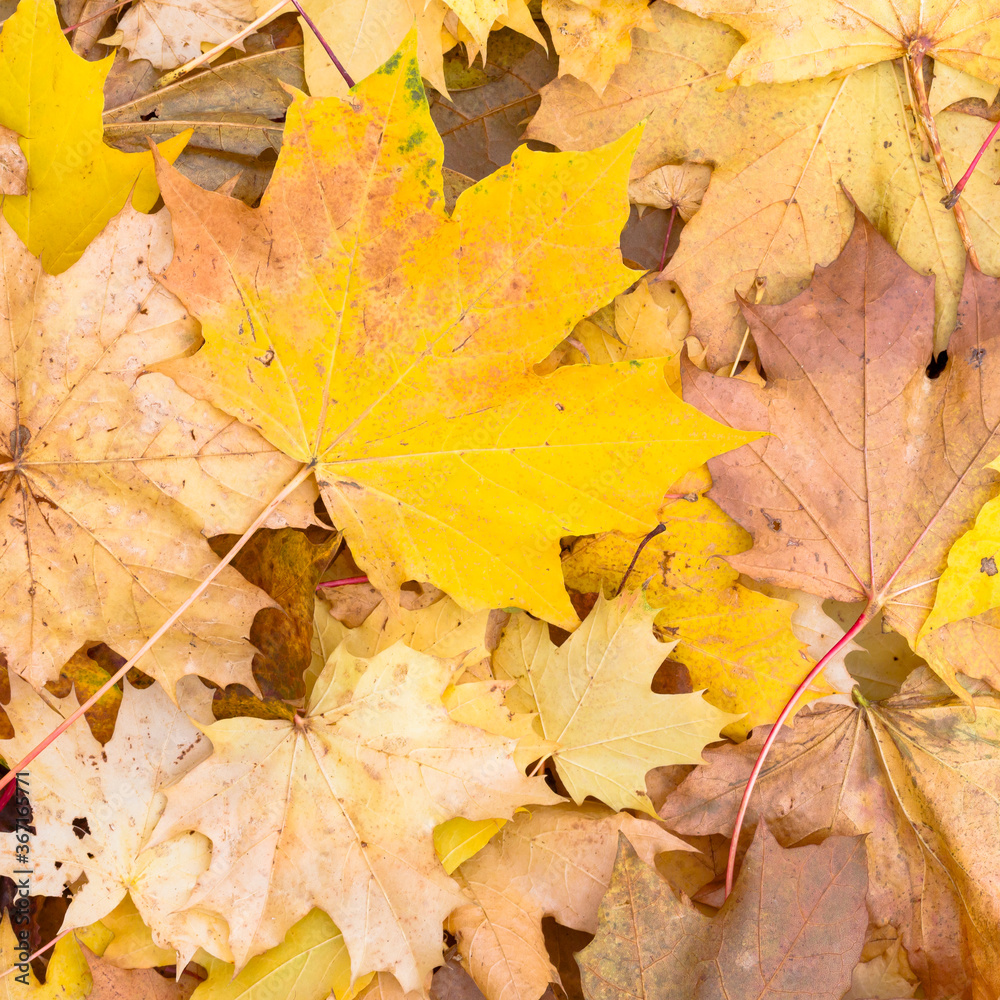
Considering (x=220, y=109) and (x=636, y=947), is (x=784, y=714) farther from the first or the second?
(x=220, y=109)

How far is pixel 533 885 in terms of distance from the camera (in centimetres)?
126

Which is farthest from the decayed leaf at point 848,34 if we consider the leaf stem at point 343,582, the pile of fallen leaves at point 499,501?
the leaf stem at point 343,582

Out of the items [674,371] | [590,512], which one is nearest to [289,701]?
[590,512]

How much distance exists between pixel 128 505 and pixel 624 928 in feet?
3.37

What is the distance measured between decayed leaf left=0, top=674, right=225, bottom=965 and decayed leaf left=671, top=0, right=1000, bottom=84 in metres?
1.47

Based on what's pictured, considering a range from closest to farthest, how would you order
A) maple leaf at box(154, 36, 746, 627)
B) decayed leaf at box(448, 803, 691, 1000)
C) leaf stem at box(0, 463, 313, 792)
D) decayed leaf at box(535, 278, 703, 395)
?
maple leaf at box(154, 36, 746, 627) → leaf stem at box(0, 463, 313, 792) → decayed leaf at box(448, 803, 691, 1000) → decayed leaf at box(535, 278, 703, 395)

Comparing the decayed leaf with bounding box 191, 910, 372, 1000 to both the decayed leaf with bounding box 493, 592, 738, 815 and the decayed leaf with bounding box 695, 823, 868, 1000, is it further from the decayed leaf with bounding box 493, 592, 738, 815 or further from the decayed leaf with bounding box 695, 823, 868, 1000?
the decayed leaf with bounding box 695, 823, 868, 1000

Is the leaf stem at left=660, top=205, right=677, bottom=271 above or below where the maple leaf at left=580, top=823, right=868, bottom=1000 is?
above

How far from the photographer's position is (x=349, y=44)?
1271mm

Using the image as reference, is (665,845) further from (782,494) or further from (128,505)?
(128,505)

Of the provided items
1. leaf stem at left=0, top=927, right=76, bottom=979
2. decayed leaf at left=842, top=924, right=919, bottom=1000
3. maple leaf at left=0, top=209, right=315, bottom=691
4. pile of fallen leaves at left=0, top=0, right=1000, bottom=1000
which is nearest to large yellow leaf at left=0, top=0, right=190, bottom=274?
pile of fallen leaves at left=0, top=0, right=1000, bottom=1000

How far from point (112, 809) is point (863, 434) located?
1.39m

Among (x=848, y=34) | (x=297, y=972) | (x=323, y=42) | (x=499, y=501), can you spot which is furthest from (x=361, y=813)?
(x=848, y=34)

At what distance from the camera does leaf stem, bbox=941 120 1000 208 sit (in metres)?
1.29
